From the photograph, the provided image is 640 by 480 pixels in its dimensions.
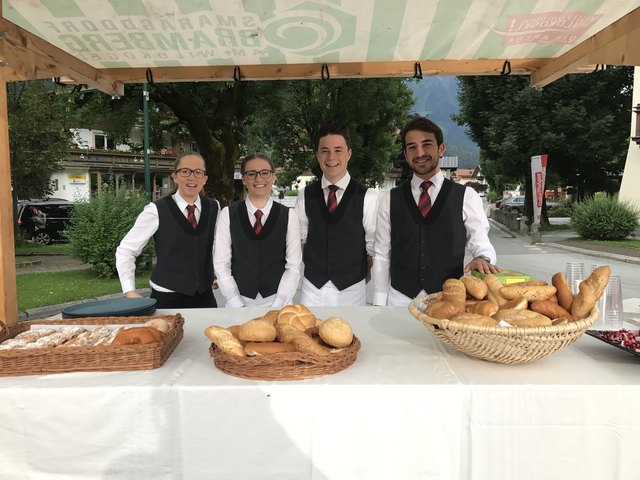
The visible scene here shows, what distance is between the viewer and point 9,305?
274 cm

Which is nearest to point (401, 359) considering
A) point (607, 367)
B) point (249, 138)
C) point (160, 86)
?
point (607, 367)

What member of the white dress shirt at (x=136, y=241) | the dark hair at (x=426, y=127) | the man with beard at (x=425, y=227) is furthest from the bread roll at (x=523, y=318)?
the white dress shirt at (x=136, y=241)

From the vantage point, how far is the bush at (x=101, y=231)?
9797 millimetres

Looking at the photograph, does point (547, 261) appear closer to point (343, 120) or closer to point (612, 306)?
point (612, 306)

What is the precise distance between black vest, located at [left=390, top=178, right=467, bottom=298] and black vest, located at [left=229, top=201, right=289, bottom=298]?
2.42 feet

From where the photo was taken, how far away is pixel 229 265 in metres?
3.10

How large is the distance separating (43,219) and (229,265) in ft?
56.7

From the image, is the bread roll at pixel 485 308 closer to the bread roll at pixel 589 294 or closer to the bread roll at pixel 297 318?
the bread roll at pixel 589 294

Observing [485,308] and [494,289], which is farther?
[494,289]

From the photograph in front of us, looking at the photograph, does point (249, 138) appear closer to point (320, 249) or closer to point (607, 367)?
point (320, 249)

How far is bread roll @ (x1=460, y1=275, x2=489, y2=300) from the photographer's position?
183 centimetres

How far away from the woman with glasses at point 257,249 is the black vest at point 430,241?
2.21 feet

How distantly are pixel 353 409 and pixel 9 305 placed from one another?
2.22 metres

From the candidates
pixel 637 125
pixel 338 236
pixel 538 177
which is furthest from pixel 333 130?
pixel 637 125
